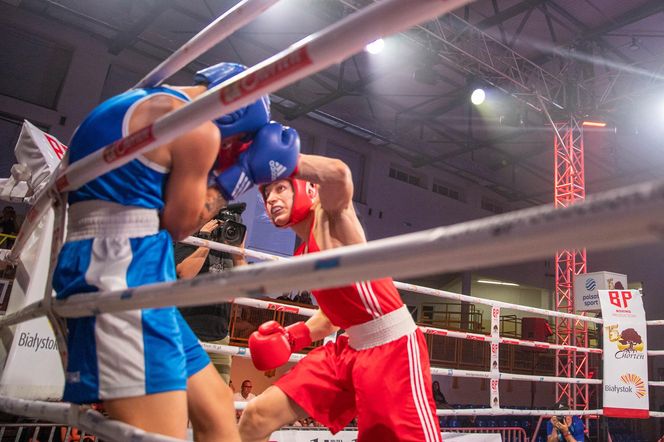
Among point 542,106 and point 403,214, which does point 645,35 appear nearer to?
point 542,106

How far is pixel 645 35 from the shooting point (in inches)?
344

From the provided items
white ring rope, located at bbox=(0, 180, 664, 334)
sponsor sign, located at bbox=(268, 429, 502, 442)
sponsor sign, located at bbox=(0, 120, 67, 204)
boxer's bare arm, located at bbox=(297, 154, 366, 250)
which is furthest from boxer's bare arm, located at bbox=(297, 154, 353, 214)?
sponsor sign, located at bbox=(268, 429, 502, 442)

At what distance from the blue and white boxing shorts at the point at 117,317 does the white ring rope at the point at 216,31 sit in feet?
1.48

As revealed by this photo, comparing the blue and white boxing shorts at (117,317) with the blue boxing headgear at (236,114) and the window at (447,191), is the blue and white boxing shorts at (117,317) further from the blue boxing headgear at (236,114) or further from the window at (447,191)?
the window at (447,191)

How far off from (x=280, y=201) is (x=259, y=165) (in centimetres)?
82

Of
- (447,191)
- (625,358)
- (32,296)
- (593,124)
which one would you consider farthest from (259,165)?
(447,191)

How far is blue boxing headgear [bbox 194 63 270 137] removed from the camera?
124 centimetres

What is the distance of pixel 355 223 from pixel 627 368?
3.91 meters

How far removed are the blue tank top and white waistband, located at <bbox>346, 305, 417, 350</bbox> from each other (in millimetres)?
998

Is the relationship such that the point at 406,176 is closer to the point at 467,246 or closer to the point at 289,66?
the point at 289,66

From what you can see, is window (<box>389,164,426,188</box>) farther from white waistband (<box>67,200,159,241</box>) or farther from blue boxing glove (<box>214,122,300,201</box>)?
A: white waistband (<box>67,200,159,241</box>)

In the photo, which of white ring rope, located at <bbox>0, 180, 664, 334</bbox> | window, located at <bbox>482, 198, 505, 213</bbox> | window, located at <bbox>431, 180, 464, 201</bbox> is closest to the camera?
white ring rope, located at <bbox>0, 180, 664, 334</bbox>

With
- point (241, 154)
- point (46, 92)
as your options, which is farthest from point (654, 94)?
point (46, 92)

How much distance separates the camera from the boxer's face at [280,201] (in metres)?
2.07
